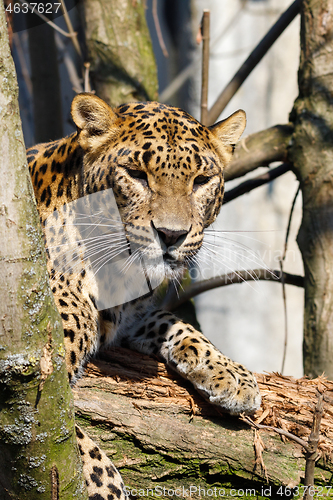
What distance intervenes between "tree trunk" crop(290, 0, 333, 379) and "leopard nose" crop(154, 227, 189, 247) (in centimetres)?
215

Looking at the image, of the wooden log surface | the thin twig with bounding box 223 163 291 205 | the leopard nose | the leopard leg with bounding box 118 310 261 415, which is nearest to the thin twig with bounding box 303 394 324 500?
the wooden log surface

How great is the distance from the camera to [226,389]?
11.9ft

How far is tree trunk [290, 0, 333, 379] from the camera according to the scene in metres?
5.13

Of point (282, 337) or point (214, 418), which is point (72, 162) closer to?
point (214, 418)

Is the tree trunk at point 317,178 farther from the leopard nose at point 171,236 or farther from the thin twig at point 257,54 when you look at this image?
the leopard nose at point 171,236

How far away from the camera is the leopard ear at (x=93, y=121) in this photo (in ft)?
Answer: 12.3

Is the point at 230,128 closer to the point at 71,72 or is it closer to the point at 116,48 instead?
the point at 116,48

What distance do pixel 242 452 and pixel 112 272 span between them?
1.52 m

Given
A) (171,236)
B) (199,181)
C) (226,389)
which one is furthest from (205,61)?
(226,389)

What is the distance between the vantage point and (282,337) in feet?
40.0

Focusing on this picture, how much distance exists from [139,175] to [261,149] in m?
2.44

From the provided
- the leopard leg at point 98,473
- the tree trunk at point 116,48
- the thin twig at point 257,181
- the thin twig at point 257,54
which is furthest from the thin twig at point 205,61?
the leopard leg at point 98,473

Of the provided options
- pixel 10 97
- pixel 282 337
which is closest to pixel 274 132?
pixel 10 97

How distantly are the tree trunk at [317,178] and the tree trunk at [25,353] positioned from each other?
10.8 feet
